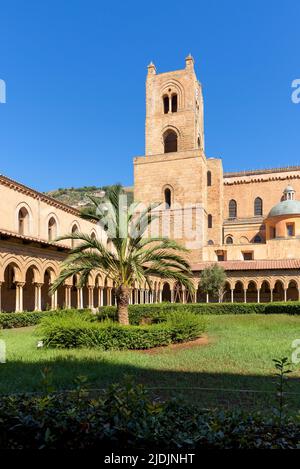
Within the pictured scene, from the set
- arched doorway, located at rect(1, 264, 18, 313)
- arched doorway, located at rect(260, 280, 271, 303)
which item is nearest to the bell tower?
arched doorway, located at rect(260, 280, 271, 303)

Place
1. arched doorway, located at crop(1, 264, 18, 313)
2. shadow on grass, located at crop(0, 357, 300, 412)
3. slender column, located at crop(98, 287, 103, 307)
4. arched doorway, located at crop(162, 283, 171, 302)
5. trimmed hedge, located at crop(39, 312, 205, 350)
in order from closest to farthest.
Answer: shadow on grass, located at crop(0, 357, 300, 412)
trimmed hedge, located at crop(39, 312, 205, 350)
arched doorway, located at crop(1, 264, 18, 313)
slender column, located at crop(98, 287, 103, 307)
arched doorway, located at crop(162, 283, 171, 302)

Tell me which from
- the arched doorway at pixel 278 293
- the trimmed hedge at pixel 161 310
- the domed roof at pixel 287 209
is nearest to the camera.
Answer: the trimmed hedge at pixel 161 310

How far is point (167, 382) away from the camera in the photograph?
25.2ft

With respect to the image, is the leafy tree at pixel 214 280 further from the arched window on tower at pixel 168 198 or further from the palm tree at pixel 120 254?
the palm tree at pixel 120 254

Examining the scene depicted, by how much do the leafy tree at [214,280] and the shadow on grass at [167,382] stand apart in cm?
2339

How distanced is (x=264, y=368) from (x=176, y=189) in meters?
31.7

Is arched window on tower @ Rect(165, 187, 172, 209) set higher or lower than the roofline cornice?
higher

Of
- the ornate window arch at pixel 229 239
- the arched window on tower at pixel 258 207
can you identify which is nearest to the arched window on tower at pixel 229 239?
the ornate window arch at pixel 229 239

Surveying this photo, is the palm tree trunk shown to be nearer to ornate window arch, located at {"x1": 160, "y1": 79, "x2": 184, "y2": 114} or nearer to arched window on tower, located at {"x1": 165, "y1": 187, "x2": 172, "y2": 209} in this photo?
arched window on tower, located at {"x1": 165, "y1": 187, "x2": 172, "y2": 209}

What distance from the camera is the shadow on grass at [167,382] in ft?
21.4

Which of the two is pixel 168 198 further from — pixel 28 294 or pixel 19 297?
pixel 19 297

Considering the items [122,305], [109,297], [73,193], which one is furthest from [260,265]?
[73,193]

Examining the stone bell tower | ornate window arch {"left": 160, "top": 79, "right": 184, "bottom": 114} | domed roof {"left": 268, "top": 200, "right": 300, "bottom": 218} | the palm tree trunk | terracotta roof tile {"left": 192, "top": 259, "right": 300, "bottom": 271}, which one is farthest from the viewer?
ornate window arch {"left": 160, "top": 79, "right": 184, "bottom": 114}

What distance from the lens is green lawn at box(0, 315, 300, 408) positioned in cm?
707
